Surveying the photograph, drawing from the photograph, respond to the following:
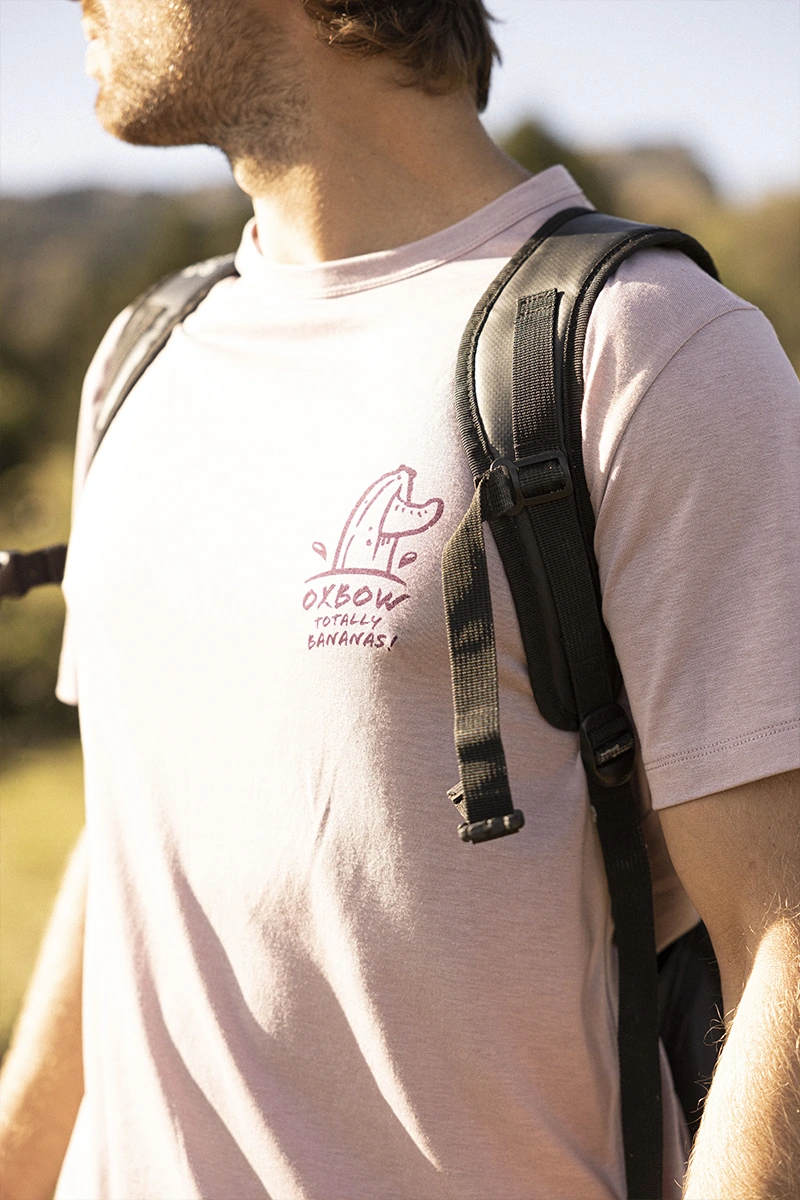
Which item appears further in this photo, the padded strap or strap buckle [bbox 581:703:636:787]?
the padded strap

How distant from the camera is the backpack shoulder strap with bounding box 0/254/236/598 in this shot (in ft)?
5.26

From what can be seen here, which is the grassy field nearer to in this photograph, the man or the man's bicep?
the man

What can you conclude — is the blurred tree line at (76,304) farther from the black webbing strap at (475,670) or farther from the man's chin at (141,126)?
the black webbing strap at (475,670)

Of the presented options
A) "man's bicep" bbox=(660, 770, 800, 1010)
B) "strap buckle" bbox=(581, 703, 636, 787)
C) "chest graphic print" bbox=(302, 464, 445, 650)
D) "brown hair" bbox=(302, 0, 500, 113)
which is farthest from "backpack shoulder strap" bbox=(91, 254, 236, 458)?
"man's bicep" bbox=(660, 770, 800, 1010)

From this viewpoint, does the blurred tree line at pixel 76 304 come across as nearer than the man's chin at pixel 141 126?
No

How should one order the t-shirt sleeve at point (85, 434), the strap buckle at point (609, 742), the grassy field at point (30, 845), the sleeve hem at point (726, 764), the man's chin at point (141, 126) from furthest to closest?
the grassy field at point (30, 845)
the t-shirt sleeve at point (85, 434)
the man's chin at point (141, 126)
the strap buckle at point (609, 742)
the sleeve hem at point (726, 764)

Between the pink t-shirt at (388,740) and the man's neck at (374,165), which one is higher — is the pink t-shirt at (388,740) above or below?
below

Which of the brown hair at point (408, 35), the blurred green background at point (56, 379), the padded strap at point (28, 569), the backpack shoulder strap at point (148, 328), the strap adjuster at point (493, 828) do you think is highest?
the blurred green background at point (56, 379)

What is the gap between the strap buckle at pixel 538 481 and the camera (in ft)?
3.64

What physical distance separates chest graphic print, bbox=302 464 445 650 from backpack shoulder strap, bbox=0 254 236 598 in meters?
0.56

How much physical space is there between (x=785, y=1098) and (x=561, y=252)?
0.91m

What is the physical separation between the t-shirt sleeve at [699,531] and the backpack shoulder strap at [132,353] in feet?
2.47

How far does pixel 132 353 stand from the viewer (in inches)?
65.0

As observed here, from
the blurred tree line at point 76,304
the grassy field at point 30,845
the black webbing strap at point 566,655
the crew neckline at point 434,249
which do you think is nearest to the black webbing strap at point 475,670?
the black webbing strap at point 566,655
